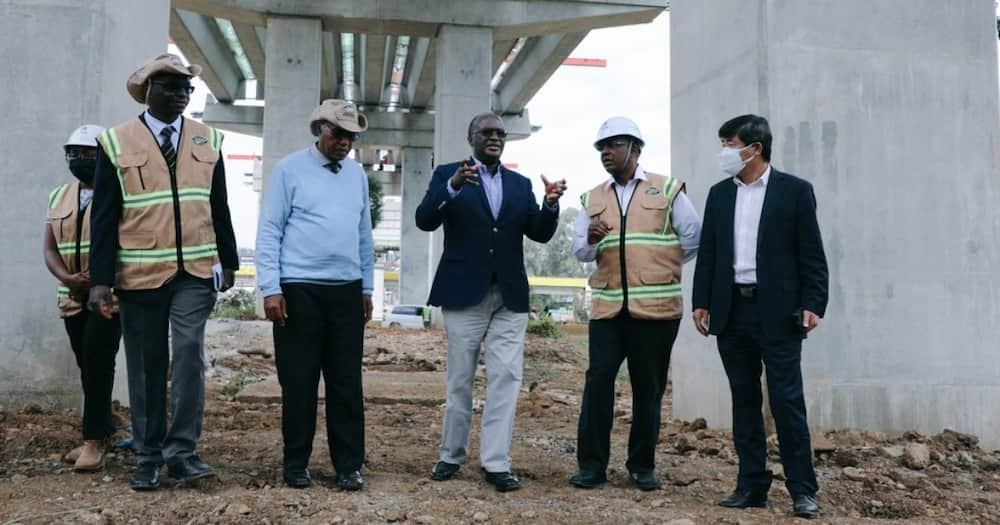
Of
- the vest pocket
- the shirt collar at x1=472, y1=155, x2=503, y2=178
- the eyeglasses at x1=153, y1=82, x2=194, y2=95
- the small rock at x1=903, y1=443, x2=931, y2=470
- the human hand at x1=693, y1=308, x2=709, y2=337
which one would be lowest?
the small rock at x1=903, y1=443, x2=931, y2=470

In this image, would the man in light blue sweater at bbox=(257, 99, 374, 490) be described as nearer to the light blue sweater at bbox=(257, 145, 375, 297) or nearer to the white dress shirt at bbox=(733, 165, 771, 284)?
the light blue sweater at bbox=(257, 145, 375, 297)

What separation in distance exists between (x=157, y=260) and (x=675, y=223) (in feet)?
8.51

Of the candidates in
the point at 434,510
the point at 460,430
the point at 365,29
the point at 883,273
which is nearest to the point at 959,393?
the point at 883,273

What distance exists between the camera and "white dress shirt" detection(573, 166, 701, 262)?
436 centimetres

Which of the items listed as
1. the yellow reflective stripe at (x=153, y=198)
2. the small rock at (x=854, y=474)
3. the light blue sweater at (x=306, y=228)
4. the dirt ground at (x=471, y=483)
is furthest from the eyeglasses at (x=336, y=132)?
the small rock at (x=854, y=474)

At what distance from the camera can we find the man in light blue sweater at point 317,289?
4.01 metres

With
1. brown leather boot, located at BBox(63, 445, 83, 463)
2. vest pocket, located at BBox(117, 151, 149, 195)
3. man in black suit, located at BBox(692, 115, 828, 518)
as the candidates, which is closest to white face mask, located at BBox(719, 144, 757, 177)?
man in black suit, located at BBox(692, 115, 828, 518)

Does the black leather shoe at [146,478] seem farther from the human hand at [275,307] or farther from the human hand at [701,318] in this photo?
the human hand at [701,318]

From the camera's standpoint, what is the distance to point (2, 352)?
5199 mm

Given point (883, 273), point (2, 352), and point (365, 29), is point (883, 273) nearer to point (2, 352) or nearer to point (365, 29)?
point (2, 352)

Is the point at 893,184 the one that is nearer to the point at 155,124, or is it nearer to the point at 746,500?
the point at 746,500

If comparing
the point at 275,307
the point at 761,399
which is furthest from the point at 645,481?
the point at 275,307

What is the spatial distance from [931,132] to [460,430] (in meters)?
3.80

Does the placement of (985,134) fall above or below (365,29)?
below
